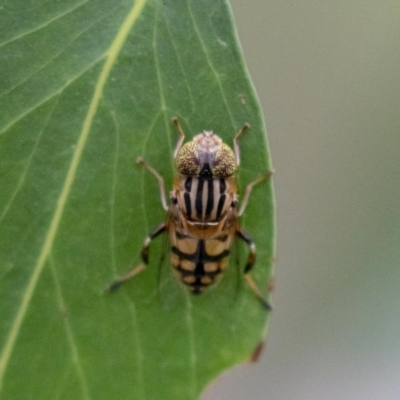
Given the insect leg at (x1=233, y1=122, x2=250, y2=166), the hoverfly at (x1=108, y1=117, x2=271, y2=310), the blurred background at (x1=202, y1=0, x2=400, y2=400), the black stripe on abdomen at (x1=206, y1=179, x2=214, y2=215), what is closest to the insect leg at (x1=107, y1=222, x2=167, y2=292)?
the hoverfly at (x1=108, y1=117, x2=271, y2=310)

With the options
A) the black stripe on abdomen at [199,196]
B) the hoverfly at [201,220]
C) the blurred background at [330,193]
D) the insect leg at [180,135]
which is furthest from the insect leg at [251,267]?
the blurred background at [330,193]

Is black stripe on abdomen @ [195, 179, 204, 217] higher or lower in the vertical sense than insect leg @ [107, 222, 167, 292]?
higher

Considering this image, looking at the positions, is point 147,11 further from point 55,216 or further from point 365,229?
point 365,229

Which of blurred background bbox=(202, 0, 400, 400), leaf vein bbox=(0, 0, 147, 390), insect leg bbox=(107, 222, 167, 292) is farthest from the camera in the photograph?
blurred background bbox=(202, 0, 400, 400)

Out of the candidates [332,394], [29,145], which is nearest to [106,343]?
[29,145]

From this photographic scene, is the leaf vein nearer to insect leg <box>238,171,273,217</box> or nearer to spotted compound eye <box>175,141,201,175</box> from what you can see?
spotted compound eye <box>175,141,201,175</box>

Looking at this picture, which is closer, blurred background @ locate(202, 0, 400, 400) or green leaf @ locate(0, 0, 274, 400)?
green leaf @ locate(0, 0, 274, 400)
